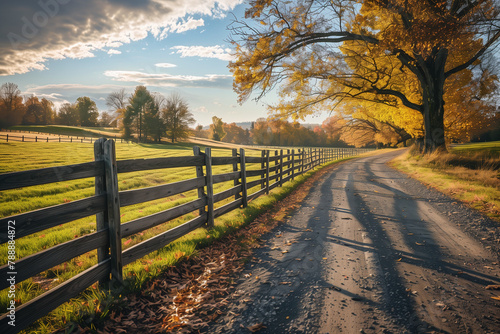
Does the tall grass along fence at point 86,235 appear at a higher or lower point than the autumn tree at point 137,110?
lower

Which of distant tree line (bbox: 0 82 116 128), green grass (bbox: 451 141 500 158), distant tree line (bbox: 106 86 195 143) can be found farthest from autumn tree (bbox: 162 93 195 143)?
green grass (bbox: 451 141 500 158)

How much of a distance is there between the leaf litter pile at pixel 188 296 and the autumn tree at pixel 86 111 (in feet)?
292

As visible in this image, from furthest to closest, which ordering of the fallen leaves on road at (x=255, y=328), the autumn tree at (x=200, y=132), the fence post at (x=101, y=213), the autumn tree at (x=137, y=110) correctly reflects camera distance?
the autumn tree at (x=200, y=132) → the autumn tree at (x=137, y=110) → the fence post at (x=101, y=213) → the fallen leaves on road at (x=255, y=328)

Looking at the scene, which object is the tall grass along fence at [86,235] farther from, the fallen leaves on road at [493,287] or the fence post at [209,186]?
the fallen leaves on road at [493,287]

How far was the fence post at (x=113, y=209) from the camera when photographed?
3016 millimetres

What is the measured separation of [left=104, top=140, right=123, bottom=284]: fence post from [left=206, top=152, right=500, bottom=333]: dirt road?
1446mm

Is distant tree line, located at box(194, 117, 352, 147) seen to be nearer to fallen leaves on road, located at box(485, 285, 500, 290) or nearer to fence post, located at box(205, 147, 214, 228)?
fence post, located at box(205, 147, 214, 228)

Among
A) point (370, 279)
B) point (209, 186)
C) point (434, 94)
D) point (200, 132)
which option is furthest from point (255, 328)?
point (200, 132)

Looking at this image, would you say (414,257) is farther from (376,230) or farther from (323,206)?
(323,206)

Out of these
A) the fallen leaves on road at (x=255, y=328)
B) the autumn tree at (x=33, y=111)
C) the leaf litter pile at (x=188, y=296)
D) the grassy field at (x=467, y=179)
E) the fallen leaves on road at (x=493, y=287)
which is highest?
the autumn tree at (x=33, y=111)

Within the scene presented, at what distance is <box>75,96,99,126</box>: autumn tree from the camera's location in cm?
7625

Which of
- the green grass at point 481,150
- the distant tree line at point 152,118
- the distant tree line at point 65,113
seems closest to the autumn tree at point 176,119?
the distant tree line at point 152,118

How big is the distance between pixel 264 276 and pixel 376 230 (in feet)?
9.84

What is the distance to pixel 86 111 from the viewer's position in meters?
76.7
